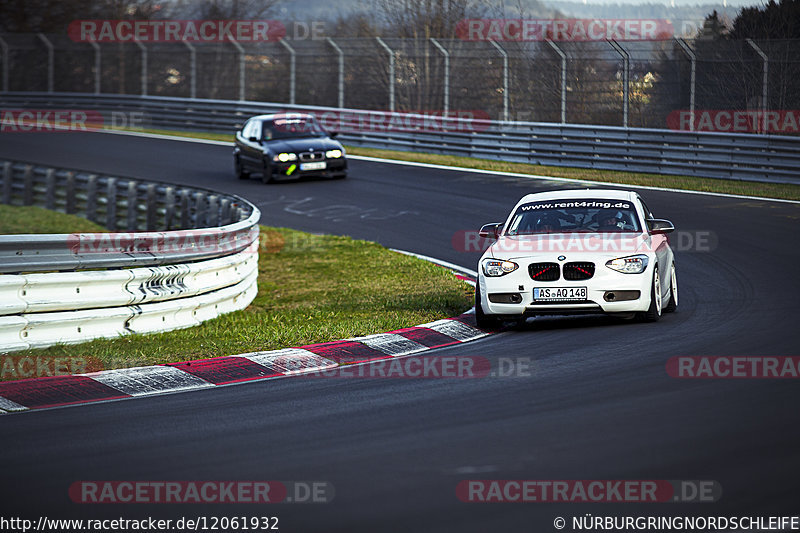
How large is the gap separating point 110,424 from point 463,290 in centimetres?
698

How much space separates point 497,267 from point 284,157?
565 inches

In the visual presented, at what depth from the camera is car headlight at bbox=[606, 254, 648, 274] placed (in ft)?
33.6

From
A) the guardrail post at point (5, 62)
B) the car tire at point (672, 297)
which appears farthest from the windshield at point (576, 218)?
the guardrail post at point (5, 62)

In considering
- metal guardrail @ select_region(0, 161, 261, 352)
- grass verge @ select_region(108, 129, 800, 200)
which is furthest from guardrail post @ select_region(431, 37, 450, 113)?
metal guardrail @ select_region(0, 161, 261, 352)

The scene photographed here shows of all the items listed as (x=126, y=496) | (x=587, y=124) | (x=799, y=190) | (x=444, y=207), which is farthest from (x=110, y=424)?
(x=587, y=124)

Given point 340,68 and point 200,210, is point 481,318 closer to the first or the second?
point 200,210

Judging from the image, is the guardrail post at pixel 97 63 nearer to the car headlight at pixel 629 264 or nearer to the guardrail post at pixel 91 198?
the guardrail post at pixel 91 198

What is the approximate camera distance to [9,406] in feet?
24.3

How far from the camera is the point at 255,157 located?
24.8m

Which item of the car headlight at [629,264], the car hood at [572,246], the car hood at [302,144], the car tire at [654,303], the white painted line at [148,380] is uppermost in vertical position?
the car hood at [302,144]

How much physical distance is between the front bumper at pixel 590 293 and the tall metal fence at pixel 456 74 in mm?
12467

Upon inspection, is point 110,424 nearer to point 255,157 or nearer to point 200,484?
point 200,484

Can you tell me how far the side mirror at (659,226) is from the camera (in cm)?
1100

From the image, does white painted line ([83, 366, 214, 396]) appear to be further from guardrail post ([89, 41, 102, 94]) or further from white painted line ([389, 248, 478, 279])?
guardrail post ([89, 41, 102, 94])
